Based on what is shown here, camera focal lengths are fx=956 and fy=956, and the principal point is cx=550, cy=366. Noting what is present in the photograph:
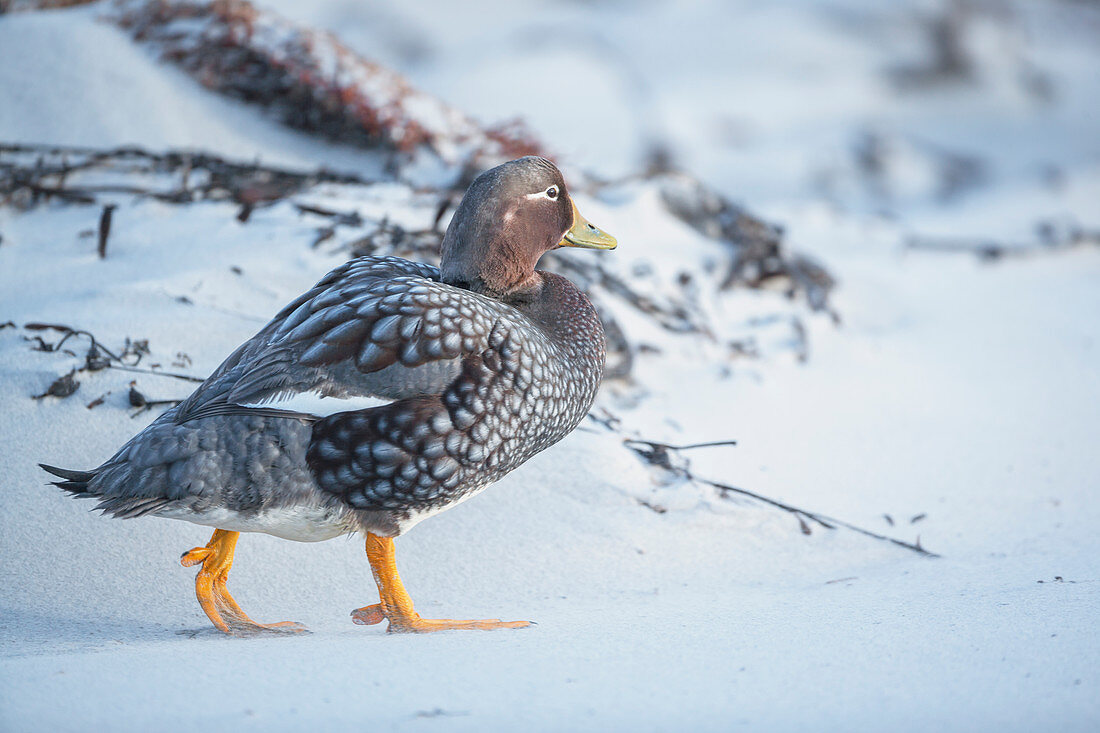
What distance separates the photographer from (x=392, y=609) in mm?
2570

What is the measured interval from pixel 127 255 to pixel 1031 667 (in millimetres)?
3775

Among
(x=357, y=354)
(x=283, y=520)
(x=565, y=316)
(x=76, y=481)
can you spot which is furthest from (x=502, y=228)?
(x=76, y=481)

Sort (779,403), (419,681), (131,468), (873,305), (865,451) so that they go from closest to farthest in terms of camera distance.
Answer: (419,681) → (131,468) → (865,451) → (779,403) → (873,305)

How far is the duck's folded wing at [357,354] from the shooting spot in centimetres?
245

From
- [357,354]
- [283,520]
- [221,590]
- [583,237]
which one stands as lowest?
[221,590]

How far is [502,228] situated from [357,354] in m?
0.64

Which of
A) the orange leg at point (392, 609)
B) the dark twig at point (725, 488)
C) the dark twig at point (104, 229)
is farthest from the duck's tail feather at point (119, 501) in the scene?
the dark twig at point (104, 229)

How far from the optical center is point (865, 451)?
13.3ft

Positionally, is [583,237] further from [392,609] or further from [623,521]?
[392,609]

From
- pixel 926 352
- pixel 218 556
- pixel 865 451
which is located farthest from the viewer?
pixel 926 352

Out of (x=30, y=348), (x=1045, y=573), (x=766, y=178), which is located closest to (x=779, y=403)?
(x=1045, y=573)

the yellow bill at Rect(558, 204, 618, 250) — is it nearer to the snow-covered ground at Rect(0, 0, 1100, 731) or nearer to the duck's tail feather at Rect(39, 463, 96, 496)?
the snow-covered ground at Rect(0, 0, 1100, 731)

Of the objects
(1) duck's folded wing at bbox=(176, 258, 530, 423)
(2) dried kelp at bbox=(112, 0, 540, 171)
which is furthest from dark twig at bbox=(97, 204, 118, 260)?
(2) dried kelp at bbox=(112, 0, 540, 171)

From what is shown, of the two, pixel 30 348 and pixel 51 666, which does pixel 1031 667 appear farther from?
pixel 30 348
